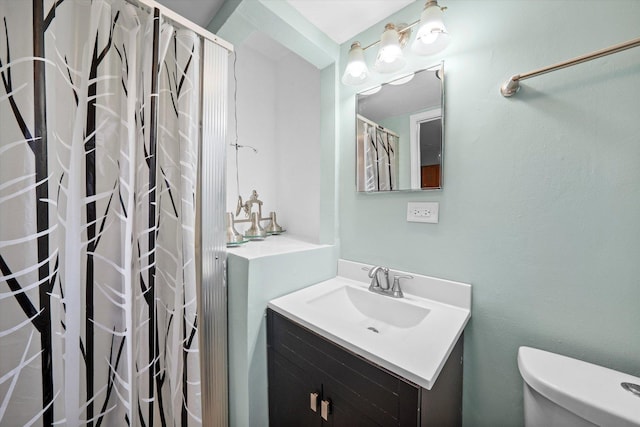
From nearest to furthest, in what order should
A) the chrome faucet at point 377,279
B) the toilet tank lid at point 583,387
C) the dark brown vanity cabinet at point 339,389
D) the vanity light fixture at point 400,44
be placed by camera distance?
the toilet tank lid at point 583,387 → the dark brown vanity cabinet at point 339,389 → the vanity light fixture at point 400,44 → the chrome faucet at point 377,279

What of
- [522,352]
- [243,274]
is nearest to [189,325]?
[243,274]

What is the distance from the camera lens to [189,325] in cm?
86

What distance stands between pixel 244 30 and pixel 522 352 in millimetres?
1779

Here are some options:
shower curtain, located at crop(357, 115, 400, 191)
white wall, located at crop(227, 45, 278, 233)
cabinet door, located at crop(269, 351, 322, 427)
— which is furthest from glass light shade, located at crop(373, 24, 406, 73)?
cabinet door, located at crop(269, 351, 322, 427)

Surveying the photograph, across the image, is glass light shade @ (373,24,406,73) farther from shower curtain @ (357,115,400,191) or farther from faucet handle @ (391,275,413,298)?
faucet handle @ (391,275,413,298)

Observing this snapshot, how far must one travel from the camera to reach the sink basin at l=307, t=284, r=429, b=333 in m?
0.99

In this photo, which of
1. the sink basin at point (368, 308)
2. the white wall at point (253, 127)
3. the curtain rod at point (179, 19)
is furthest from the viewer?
the white wall at point (253, 127)

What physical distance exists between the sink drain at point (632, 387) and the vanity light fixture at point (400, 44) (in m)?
1.20

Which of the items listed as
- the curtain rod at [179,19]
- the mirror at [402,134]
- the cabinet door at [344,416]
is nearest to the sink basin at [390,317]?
the cabinet door at [344,416]

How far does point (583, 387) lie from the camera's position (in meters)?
0.59

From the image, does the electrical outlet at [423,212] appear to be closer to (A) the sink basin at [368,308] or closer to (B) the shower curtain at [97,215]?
(A) the sink basin at [368,308]

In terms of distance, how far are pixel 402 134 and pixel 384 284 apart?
75cm

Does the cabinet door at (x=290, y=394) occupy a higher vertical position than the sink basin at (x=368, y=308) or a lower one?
lower

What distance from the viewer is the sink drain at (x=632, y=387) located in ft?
1.86
